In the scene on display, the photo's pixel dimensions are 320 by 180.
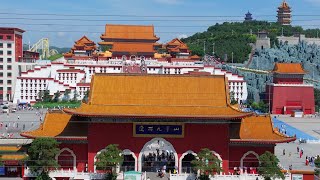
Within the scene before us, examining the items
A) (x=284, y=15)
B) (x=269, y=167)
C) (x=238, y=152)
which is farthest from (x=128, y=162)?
(x=284, y=15)

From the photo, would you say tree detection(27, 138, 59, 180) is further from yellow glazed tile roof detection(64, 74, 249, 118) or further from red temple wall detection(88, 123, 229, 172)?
red temple wall detection(88, 123, 229, 172)

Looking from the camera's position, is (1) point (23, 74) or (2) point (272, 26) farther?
(2) point (272, 26)

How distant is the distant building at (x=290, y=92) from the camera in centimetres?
5200

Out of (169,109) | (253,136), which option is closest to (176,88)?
(169,109)

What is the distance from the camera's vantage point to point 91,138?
21875 mm

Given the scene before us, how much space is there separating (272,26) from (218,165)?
81.1 m

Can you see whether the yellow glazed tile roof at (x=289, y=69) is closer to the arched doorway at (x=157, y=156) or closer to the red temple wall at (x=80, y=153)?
the arched doorway at (x=157, y=156)

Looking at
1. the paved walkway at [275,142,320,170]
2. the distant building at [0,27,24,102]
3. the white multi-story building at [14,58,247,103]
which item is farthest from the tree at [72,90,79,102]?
the paved walkway at [275,142,320,170]

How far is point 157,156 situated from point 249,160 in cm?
395

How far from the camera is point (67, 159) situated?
72.5ft

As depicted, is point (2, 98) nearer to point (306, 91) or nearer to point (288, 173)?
point (306, 91)

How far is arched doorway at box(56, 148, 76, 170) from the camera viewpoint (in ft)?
72.2

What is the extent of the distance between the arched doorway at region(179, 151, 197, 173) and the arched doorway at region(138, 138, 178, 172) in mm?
275

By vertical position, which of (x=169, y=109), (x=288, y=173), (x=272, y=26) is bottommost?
(x=288, y=173)
